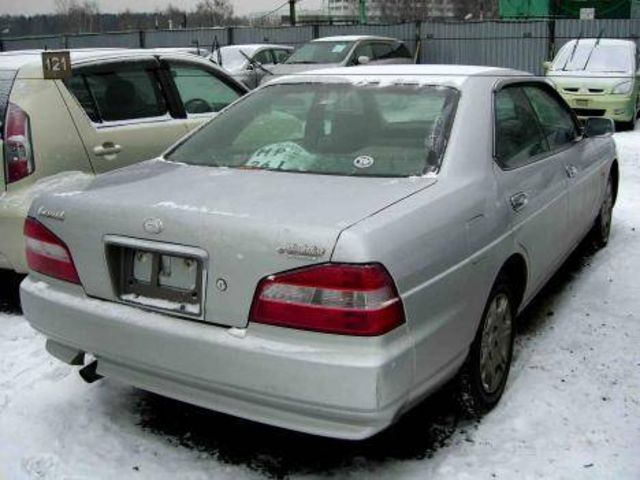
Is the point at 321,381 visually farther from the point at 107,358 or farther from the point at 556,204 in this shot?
the point at 556,204

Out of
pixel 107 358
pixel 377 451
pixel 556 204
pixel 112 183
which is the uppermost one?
pixel 112 183

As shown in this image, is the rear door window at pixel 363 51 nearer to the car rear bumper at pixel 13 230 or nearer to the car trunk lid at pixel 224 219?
the car rear bumper at pixel 13 230

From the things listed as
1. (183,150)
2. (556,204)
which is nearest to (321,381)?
(183,150)

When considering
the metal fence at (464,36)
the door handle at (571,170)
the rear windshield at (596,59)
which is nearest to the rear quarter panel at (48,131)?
the door handle at (571,170)

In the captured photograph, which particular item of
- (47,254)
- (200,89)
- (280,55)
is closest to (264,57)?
(280,55)

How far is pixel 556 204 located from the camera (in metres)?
4.11

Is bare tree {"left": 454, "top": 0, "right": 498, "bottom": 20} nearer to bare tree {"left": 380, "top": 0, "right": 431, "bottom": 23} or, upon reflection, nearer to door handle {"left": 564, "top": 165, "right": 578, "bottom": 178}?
bare tree {"left": 380, "top": 0, "right": 431, "bottom": 23}

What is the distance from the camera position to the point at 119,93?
17.1 ft

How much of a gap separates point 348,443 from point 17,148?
8.80ft

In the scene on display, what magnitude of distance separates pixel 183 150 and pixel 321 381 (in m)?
1.75

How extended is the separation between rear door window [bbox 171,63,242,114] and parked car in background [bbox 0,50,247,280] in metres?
0.01

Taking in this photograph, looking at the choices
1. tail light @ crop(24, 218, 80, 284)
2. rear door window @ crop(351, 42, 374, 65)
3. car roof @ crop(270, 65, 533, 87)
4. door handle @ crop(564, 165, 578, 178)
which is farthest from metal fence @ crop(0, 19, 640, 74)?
tail light @ crop(24, 218, 80, 284)

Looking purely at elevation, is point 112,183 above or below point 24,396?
above

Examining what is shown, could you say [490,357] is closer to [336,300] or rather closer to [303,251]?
[336,300]
